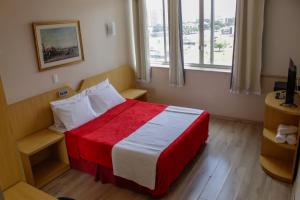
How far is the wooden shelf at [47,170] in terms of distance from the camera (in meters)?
3.04

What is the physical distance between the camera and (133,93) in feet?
15.0

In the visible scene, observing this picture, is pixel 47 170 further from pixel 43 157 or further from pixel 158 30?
pixel 158 30

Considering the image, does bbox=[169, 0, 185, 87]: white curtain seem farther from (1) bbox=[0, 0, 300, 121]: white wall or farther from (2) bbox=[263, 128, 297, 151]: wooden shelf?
(2) bbox=[263, 128, 297, 151]: wooden shelf

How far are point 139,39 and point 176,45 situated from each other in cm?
71

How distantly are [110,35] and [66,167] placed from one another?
218 cm

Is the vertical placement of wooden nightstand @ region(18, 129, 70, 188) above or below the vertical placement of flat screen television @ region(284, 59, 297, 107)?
below

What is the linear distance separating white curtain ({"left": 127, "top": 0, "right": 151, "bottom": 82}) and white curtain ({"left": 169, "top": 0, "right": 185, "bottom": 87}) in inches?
18.3

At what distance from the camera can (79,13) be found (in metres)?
3.75

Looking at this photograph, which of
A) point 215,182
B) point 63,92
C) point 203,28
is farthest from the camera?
point 203,28

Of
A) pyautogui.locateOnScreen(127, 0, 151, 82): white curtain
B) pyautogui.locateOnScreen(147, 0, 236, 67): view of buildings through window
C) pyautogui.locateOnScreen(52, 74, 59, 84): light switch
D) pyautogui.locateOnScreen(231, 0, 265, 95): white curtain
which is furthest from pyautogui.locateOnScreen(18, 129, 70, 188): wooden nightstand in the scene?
pyautogui.locateOnScreen(231, 0, 265, 95): white curtain

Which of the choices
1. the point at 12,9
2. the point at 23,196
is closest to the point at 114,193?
the point at 23,196

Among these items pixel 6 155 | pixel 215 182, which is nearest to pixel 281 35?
pixel 215 182

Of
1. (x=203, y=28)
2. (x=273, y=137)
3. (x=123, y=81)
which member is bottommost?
(x=273, y=137)

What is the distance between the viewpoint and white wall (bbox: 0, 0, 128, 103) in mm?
2957
